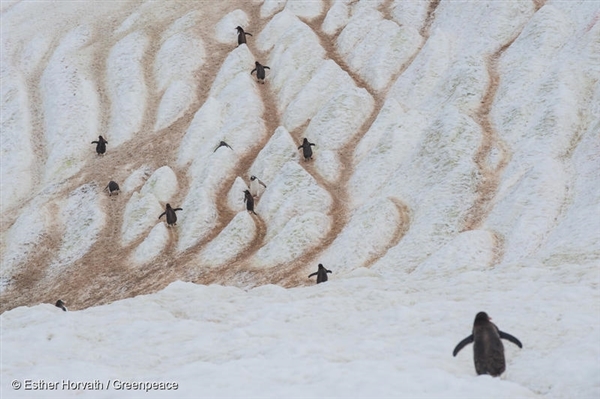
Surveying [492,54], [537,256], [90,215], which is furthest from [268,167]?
[537,256]

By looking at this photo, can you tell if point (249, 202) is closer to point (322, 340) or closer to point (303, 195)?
point (303, 195)

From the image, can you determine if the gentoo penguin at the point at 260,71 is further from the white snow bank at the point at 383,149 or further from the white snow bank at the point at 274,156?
the white snow bank at the point at 383,149

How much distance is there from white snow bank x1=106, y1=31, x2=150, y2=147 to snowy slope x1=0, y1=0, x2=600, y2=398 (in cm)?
29

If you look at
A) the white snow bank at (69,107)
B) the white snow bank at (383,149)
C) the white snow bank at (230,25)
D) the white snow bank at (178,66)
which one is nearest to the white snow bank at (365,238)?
the white snow bank at (383,149)

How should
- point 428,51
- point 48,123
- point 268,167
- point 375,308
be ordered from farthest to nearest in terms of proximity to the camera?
1. point 48,123
2. point 428,51
3. point 268,167
4. point 375,308

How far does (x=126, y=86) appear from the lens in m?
65.5

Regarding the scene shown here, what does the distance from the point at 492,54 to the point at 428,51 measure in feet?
18.7

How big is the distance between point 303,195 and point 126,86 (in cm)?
2988

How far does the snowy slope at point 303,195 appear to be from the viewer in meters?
19.2

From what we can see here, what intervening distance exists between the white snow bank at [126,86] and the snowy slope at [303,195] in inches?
11.3

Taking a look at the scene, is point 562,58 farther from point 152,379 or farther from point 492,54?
point 152,379

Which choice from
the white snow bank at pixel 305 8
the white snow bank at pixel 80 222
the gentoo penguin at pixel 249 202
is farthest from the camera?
the white snow bank at pixel 305 8

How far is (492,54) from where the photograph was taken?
5288 cm

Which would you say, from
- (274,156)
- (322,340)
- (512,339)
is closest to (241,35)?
(274,156)
